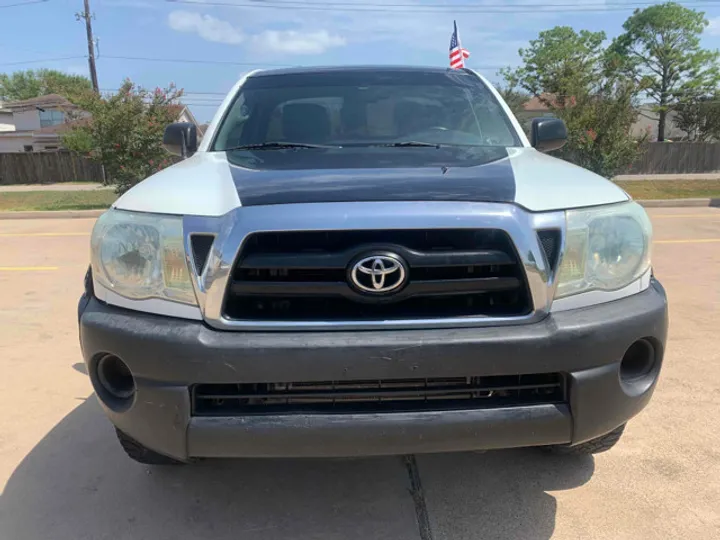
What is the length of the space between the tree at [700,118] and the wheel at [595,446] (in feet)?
165

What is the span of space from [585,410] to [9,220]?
14.0 m

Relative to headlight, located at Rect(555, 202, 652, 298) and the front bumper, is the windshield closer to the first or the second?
headlight, located at Rect(555, 202, 652, 298)

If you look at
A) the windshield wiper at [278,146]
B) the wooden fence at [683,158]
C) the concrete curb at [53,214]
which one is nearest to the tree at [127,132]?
the concrete curb at [53,214]

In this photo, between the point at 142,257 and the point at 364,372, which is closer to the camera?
the point at 364,372

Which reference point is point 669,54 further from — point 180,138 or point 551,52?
point 180,138

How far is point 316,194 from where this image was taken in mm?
1915

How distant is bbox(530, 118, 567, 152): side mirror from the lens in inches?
134

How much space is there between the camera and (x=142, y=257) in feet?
6.49

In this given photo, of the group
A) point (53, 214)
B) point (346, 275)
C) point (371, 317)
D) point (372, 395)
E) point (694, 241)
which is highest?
point (346, 275)

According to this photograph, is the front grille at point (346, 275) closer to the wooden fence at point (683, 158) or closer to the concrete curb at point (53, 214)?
the concrete curb at point (53, 214)

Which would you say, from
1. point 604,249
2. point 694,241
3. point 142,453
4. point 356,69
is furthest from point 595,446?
point 694,241

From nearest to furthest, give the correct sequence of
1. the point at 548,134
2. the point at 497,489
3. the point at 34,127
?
the point at 497,489 → the point at 548,134 → the point at 34,127

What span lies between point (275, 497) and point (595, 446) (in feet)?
4.50

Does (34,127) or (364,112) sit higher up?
(364,112)
